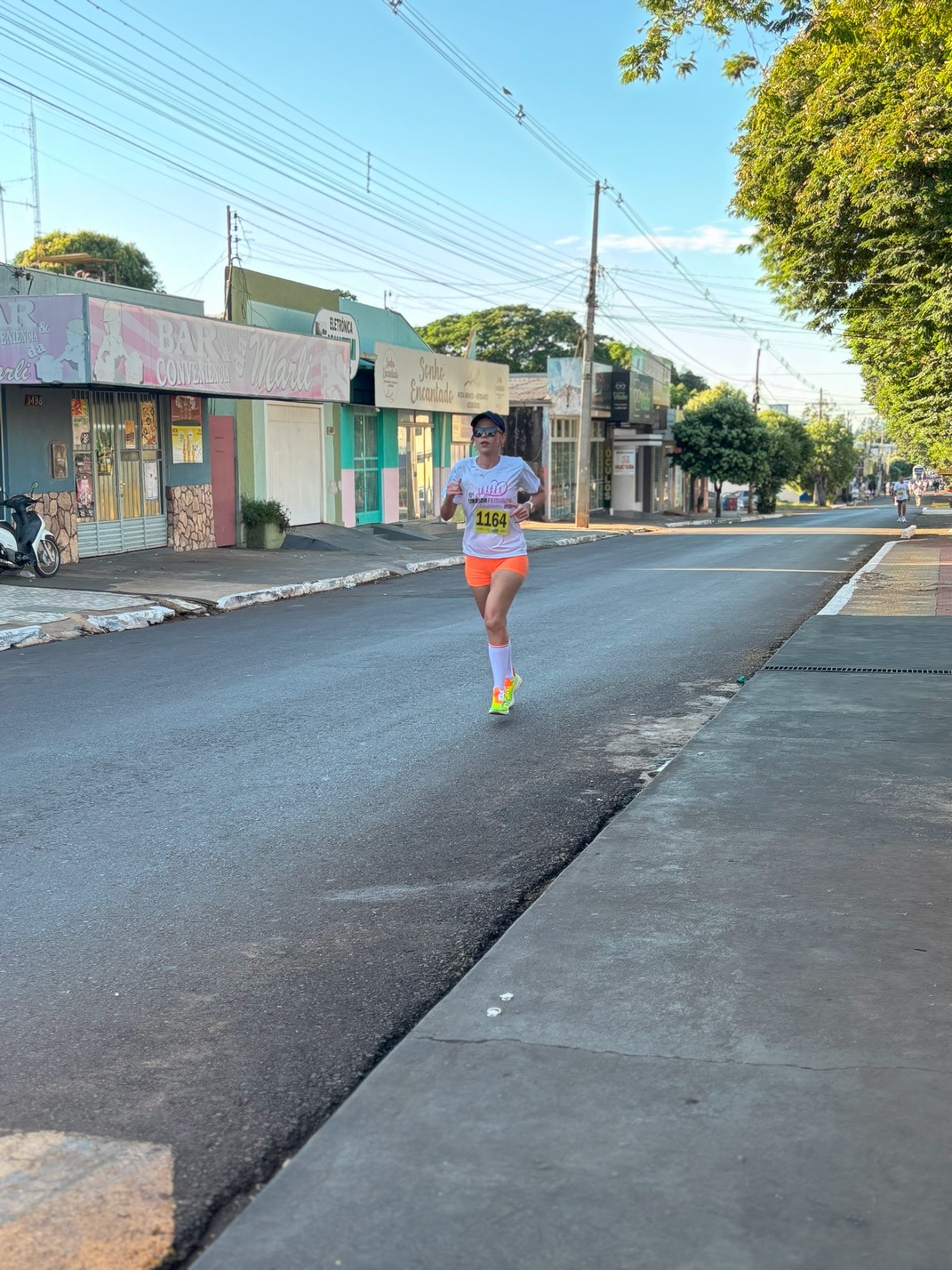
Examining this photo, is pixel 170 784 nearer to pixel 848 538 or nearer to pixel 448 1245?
pixel 448 1245

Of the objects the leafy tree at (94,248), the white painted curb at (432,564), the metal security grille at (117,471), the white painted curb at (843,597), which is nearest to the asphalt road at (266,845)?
the white painted curb at (843,597)

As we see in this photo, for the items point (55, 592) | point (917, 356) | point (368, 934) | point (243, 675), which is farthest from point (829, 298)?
point (368, 934)

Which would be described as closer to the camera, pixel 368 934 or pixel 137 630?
pixel 368 934

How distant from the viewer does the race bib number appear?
313 inches

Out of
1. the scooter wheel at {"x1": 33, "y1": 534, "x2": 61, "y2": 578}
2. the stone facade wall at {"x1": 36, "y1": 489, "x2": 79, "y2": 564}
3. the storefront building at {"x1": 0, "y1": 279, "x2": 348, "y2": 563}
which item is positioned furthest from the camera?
the stone facade wall at {"x1": 36, "y1": 489, "x2": 79, "y2": 564}

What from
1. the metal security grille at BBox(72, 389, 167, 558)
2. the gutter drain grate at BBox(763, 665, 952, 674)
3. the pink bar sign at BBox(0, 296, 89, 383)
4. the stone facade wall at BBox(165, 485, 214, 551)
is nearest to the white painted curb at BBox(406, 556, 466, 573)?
the stone facade wall at BBox(165, 485, 214, 551)

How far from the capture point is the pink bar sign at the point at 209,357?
56.5ft

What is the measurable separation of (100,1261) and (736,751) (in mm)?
4631

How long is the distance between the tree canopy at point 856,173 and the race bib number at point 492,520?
4705 mm

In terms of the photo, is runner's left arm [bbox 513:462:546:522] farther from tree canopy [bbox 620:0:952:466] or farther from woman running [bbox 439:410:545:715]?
tree canopy [bbox 620:0:952:466]

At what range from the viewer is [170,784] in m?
6.27

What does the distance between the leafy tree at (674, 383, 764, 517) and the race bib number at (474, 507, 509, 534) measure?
5273 centimetres

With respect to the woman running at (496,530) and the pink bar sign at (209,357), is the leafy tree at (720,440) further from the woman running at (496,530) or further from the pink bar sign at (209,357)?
the woman running at (496,530)

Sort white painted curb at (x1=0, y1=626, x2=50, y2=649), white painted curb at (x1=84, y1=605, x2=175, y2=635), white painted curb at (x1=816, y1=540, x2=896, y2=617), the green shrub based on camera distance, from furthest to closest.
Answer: the green shrub
white painted curb at (x1=816, y1=540, x2=896, y2=617)
white painted curb at (x1=84, y1=605, x2=175, y2=635)
white painted curb at (x1=0, y1=626, x2=50, y2=649)
